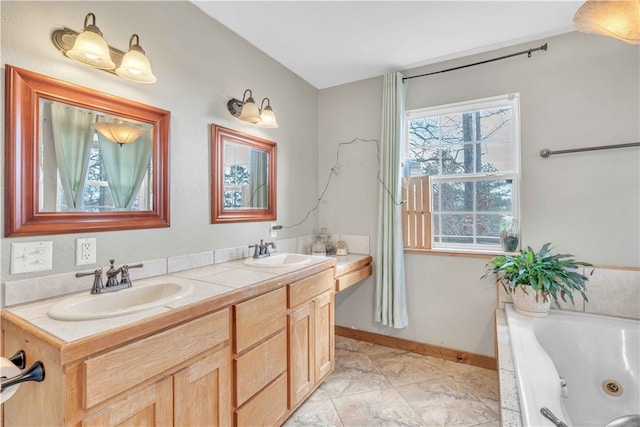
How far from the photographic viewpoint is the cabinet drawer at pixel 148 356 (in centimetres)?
87

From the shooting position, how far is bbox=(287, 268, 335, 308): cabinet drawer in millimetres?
1721

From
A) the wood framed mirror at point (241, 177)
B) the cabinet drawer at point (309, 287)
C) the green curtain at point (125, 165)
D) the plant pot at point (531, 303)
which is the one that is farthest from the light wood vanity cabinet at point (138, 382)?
the plant pot at point (531, 303)

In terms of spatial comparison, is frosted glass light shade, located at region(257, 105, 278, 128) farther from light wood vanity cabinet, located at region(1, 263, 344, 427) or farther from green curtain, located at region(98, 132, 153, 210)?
light wood vanity cabinet, located at region(1, 263, 344, 427)

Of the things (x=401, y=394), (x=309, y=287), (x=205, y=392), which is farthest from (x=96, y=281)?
(x=401, y=394)

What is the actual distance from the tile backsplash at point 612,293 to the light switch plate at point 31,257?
119 inches

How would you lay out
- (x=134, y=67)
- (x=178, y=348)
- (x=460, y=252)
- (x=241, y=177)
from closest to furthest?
(x=178, y=348) → (x=134, y=67) → (x=241, y=177) → (x=460, y=252)

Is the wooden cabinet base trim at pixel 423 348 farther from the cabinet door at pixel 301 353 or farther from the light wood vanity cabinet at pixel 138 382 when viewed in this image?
the light wood vanity cabinet at pixel 138 382

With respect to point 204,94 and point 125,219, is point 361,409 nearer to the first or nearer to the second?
point 125,219

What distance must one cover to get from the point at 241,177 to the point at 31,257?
1.22 m

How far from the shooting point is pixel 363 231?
9.39 feet

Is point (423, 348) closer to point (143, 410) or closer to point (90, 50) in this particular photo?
point (143, 410)

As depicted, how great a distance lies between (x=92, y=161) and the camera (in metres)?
1.35

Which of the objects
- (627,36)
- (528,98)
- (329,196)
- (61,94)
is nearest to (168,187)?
(61,94)

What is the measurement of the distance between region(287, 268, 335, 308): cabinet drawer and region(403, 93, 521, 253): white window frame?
1061mm
